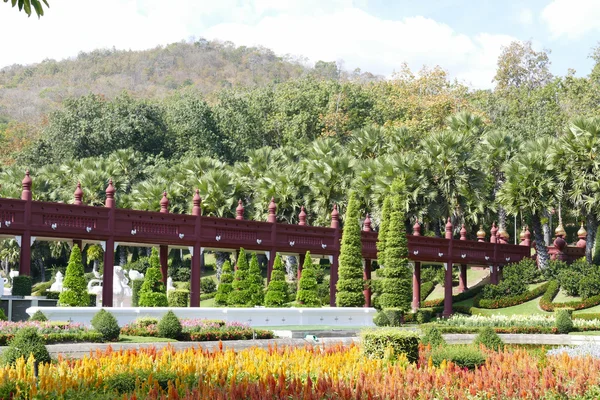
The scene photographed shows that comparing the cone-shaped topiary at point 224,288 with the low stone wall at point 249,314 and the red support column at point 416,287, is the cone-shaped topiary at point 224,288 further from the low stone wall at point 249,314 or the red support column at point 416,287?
the red support column at point 416,287

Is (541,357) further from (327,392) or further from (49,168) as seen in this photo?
(49,168)

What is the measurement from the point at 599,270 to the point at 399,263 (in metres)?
10.2

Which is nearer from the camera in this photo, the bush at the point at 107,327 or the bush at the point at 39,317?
the bush at the point at 107,327

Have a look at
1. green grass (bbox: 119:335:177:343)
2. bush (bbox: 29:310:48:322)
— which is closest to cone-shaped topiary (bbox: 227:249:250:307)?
bush (bbox: 29:310:48:322)

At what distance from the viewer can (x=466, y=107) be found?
63.2m

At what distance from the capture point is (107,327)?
67.8 feet

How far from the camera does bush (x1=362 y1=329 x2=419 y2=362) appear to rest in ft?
49.0

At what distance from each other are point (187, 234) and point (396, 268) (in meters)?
9.75

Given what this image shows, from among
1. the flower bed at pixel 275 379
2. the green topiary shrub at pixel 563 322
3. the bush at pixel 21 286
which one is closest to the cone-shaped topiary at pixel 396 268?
the green topiary shrub at pixel 563 322

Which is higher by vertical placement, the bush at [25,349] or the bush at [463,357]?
the bush at [25,349]

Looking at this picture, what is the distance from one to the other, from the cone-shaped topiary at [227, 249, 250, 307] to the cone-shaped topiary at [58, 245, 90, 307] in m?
6.40

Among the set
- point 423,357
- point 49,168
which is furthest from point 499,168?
point 423,357

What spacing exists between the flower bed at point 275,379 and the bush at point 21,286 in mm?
16516

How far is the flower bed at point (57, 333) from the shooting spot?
19609 millimetres
